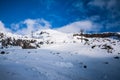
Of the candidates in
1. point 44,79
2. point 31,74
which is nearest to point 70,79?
point 44,79

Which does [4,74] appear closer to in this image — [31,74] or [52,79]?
[31,74]

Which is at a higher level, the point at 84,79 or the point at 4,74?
the point at 4,74

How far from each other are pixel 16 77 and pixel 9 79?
55 cm

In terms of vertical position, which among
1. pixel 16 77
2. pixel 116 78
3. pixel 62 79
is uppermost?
pixel 16 77

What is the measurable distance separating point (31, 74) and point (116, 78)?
23.8ft

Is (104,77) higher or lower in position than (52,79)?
lower

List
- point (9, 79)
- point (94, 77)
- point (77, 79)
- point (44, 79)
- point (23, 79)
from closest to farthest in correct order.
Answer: point (9, 79), point (23, 79), point (44, 79), point (77, 79), point (94, 77)

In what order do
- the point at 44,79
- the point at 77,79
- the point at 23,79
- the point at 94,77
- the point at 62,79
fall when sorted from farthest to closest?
the point at 94,77
the point at 77,79
the point at 62,79
the point at 44,79
the point at 23,79

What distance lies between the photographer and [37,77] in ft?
27.6

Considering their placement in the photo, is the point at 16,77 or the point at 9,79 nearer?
the point at 9,79

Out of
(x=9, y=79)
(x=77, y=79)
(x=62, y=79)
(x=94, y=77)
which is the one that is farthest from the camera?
(x=94, y=77)

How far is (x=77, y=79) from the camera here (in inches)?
391

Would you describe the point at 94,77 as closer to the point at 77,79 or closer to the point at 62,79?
the point at 77,79

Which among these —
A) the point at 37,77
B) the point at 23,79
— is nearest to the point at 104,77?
the point at 37,77
